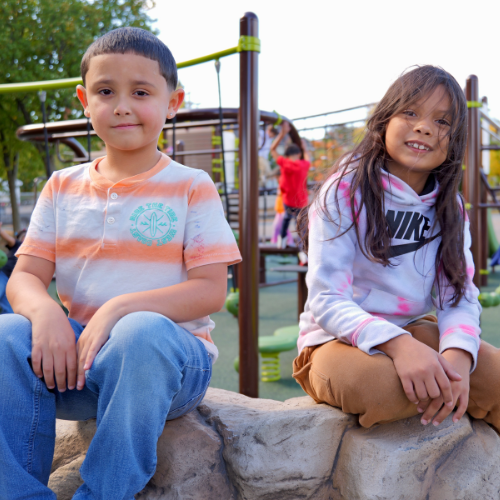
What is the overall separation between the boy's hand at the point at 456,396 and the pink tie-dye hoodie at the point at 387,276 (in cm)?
3

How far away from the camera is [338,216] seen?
4.44 feet

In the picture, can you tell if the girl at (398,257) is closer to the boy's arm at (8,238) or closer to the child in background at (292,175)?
the boy's arm at (8,238)

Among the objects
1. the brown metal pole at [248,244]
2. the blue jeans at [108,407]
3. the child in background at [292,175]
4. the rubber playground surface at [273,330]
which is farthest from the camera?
the child in background at [292,175]

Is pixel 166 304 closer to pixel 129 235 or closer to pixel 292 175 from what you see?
pixel 129 235

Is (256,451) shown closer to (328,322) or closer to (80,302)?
(328,322)

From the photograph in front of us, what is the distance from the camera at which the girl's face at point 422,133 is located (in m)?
1.33

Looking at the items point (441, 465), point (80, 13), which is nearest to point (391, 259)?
point (441, 465)

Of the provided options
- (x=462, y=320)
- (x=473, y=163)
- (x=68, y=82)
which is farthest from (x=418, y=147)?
(x=473, y=163)

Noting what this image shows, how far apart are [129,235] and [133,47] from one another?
1.44 ft

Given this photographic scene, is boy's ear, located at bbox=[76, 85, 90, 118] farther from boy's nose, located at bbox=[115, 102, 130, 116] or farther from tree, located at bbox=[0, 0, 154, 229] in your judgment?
tree, located at bbox=[0, 0, 154, 229]

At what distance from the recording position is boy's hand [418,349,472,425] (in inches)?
45.7

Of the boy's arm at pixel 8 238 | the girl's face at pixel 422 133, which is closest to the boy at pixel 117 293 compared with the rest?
the girl's face at pixel 422 133

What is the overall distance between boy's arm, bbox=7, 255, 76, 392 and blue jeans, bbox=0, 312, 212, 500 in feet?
0.08

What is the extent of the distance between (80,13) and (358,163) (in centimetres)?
1194
